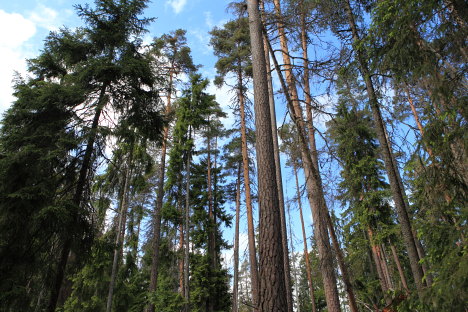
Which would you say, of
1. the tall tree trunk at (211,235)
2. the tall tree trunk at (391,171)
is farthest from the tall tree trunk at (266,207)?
the tall tree trunk at (211,235)

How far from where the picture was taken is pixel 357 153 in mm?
14742

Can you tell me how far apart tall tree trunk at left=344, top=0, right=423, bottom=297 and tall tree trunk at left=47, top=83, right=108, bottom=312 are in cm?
623

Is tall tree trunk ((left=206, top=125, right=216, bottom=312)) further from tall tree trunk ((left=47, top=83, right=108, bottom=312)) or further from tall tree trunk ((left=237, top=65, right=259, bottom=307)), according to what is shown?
tall tree trunk ((left=47, top=83, right=108, bottom=312))

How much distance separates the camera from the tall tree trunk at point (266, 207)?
3.62 meters

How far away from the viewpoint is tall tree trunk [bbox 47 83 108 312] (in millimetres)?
5490

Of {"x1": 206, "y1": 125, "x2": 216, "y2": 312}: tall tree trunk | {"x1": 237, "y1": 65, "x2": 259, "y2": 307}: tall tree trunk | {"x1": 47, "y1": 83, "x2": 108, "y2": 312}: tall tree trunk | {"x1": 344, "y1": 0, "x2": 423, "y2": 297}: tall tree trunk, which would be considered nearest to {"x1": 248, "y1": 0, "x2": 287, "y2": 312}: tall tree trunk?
{"x1": 344, "y1": 0, "x2": 423, "y2": 297}: tall tree trunk

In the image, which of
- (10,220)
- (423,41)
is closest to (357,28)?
(423,41)

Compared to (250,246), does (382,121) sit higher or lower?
higher

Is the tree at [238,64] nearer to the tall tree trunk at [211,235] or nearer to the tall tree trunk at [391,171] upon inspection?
the tall tree trunk at [211,235]

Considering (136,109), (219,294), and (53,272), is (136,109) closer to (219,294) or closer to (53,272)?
(53,272)

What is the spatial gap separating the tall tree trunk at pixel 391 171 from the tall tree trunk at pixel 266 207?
2.20m

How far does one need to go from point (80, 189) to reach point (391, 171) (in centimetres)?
710

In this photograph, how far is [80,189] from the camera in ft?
20.9

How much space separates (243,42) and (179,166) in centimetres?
773
